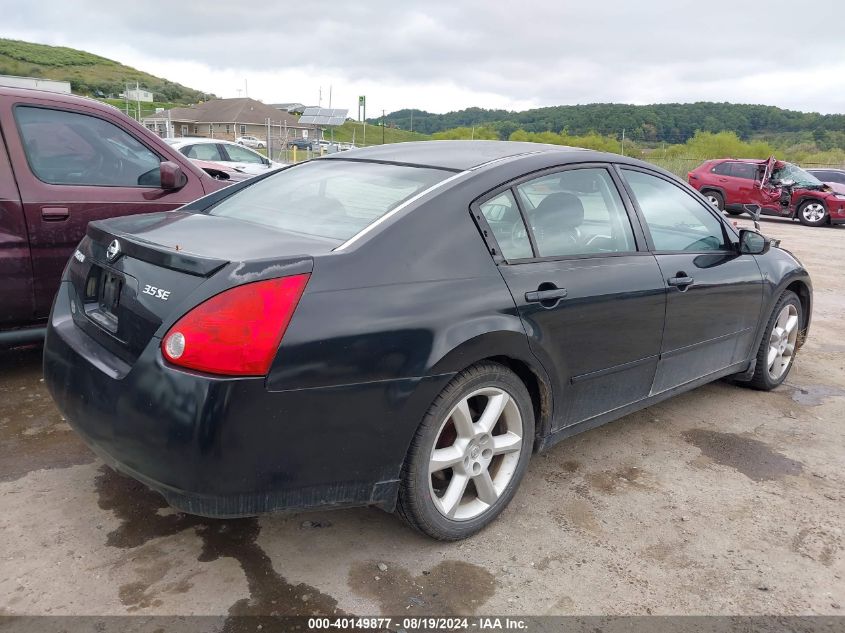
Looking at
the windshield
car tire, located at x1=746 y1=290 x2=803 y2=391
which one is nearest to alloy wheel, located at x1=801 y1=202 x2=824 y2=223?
the windshield

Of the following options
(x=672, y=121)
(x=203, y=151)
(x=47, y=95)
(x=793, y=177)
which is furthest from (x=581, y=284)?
(x=672, y=121)

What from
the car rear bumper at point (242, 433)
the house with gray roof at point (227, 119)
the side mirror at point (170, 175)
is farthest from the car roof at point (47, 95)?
the house with gray roof at point (227, 119)

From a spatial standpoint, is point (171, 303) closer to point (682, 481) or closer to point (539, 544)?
point (539, 544)

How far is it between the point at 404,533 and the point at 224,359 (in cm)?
110

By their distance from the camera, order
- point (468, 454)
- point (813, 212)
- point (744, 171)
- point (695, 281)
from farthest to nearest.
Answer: point (744, 171) → point (813, 212) → point (695, 281) → point (468, 454)

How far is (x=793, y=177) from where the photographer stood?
1833 cm

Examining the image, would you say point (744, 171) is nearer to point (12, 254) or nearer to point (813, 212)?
point (813, 212)

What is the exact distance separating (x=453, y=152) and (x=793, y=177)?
18.2 meters

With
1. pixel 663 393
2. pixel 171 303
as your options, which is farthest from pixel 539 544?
pixel 171 303

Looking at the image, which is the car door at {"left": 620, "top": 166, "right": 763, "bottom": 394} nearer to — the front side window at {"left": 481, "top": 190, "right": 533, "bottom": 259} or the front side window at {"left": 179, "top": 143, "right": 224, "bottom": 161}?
the front side window at {"left": 481, "top": 190, "right": 533, "bottom": 259}

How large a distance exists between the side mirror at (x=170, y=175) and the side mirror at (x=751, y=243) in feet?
11.2

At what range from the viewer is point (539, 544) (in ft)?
8.73

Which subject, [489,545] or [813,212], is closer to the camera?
[489,545]

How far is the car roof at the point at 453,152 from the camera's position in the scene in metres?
2.98
